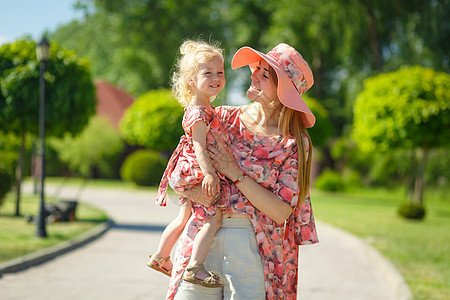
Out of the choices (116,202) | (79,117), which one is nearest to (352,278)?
(79,117)

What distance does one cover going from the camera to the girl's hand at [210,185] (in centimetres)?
267

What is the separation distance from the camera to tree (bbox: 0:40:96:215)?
1355 centimetres

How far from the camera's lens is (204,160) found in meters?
2.73

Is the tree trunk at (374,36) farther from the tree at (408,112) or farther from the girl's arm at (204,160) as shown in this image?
the girl's arm at (204,160)

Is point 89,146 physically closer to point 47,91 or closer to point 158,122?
point 158,122

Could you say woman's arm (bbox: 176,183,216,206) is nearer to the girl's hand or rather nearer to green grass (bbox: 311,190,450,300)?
the girl's hand

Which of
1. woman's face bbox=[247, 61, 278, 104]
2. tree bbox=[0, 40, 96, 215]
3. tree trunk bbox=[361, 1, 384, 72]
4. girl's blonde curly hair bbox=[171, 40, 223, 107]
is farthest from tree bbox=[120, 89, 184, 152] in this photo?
woman's face bbox=[247, 61, 278, 104]

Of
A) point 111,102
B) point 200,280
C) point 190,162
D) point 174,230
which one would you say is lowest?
point 200,280

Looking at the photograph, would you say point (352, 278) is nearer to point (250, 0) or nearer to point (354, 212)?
point (354, 212)

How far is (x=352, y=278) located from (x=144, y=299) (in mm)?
3677

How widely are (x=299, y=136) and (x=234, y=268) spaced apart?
72 cm

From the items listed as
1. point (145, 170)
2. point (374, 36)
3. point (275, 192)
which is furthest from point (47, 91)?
point (145, 170)

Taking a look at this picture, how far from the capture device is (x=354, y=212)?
21.3 m

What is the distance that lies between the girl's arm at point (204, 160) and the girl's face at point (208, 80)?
21cm
